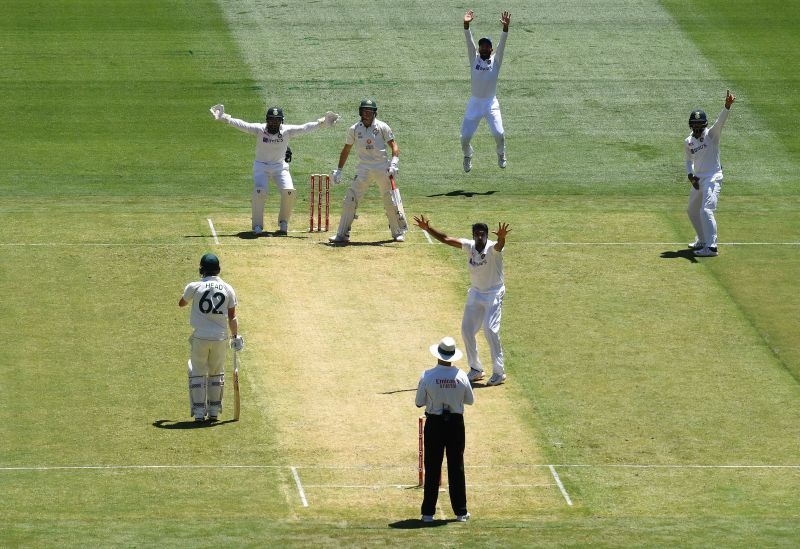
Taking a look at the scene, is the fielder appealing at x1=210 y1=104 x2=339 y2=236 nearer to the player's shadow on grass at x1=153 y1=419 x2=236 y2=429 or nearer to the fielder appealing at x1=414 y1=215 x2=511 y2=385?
the fielder appealing at x1=414 y1=215 x2=511 y2=385

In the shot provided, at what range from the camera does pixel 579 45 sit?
4284 centimetres

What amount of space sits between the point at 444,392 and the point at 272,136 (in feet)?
40.8

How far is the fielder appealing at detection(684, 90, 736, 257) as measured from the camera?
30.5 metres

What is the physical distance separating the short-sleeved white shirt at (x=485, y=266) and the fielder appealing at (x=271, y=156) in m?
7.39

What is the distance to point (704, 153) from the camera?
30594 mm

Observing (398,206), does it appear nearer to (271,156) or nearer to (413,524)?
(271,156)

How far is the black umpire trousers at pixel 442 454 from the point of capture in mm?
19703

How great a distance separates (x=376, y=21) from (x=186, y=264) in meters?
16.0

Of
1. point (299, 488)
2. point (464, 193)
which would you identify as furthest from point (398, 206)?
point (299, 488)

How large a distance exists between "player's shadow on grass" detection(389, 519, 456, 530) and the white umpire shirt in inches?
50.1

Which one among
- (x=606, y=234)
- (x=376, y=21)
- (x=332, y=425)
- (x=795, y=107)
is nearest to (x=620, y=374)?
(x=332, y=425)

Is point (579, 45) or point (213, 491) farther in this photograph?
point (579, 45)

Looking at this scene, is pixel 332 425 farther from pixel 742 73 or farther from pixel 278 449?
pixel 742 73

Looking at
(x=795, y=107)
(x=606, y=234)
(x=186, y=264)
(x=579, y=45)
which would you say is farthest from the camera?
(x=579, y=45)
